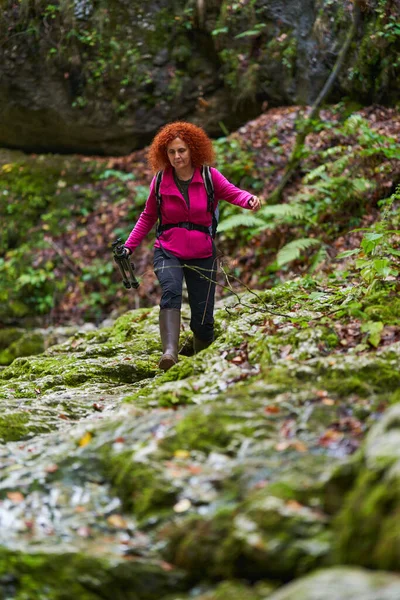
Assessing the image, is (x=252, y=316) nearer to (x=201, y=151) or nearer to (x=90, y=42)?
(x=201, y=151)

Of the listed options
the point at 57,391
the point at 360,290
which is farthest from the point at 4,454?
the point at 360,290

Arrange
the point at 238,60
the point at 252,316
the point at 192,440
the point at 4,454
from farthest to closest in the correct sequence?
the point at 238,60
the point at 252,316
the point at 4,454
the point at 192,440

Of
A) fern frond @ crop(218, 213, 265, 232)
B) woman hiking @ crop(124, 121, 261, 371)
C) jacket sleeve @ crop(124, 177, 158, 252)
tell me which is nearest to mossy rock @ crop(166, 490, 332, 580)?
woman hiking @ crop(124, 121, 261, 371)

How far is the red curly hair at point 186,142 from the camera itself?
4.82 m

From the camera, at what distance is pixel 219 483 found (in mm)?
2430

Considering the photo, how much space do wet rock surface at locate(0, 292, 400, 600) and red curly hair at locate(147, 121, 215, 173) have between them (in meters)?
1.79

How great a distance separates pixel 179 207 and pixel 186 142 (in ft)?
1.72

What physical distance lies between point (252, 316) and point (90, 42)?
991cm

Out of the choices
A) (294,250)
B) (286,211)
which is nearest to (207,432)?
(294,250)

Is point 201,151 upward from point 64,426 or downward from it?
upward

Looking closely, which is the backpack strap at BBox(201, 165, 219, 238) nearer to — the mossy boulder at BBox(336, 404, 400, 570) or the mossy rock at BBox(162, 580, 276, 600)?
the mossy boulder at BBox(336, 404, 400, 570)

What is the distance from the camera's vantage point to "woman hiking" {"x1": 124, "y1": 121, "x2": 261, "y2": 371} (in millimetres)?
4832

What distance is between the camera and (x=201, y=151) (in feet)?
16.0

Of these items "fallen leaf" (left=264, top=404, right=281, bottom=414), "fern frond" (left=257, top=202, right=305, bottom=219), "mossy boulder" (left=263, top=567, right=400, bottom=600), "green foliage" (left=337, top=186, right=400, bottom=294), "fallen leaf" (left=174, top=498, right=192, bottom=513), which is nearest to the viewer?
"mossy boulder" (left=263, top=567, right=400, bottom=600)
